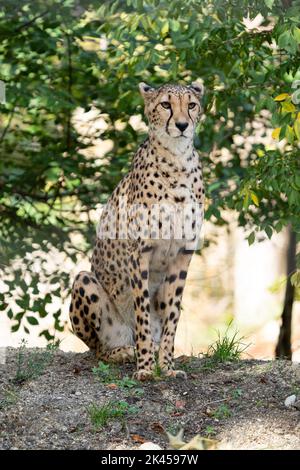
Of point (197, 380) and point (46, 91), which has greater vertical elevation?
point (46, 91)

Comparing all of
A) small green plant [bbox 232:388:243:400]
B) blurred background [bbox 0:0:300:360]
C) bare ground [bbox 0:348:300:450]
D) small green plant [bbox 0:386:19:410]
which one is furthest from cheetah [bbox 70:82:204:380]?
small green plant [bbox 0:386:19:410]

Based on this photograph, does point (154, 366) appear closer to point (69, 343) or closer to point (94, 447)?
point (94, 447)

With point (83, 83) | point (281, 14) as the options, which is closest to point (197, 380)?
point (281, 14)

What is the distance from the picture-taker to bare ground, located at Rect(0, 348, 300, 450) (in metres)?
4.72

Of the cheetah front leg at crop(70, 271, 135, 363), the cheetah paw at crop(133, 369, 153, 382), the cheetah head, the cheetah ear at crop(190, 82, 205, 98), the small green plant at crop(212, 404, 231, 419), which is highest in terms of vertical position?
the cheetah ear at crop(190, 82, 205, 98)

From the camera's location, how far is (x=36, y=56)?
741cm

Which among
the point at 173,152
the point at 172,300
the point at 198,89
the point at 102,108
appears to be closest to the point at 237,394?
the point at 172,300

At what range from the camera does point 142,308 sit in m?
5.56

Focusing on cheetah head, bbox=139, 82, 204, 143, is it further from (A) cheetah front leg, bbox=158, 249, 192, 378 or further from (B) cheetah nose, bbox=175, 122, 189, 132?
(A) cheetah front leg, bbox=158, 249, 192, 378

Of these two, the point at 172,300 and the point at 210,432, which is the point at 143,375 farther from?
the point at 210,432

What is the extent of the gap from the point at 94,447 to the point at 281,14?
2.80 m

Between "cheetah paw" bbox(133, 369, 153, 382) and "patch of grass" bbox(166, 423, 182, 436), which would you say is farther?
"cheetah paw" bbox(133, 369, 153, 382)
